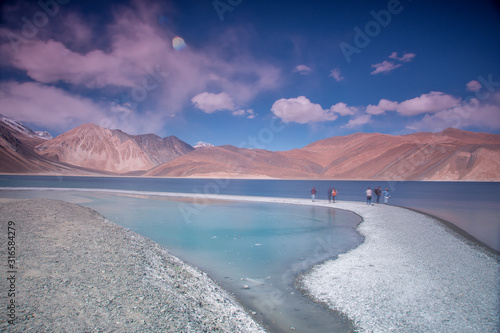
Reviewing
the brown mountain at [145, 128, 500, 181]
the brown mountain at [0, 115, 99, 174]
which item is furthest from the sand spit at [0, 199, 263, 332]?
the brown mountain at [0, 115, 99, 174]

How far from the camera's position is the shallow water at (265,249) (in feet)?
24.7

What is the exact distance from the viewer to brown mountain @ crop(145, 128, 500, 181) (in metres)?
99.4

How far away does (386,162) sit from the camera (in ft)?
449

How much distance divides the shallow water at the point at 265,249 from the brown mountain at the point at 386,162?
9881 cm

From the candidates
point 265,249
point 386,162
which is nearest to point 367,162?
point 386,162

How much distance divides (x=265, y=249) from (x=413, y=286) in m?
6.77

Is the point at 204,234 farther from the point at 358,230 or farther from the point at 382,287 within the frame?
the point at 382,287

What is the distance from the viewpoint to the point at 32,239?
36.8ft

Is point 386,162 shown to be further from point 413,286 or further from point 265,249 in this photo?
point 413,286

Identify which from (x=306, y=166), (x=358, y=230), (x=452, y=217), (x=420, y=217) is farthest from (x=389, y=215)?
(x=306, y=166)

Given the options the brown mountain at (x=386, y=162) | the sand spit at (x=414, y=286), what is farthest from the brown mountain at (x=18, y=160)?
the sand spit at (x=414, y=286)

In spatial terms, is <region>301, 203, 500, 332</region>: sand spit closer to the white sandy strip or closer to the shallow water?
the white sandy strip

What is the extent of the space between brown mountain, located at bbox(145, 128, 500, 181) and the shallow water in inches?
3890

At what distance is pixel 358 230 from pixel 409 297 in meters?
10.6
